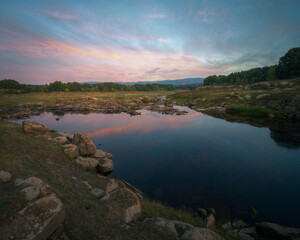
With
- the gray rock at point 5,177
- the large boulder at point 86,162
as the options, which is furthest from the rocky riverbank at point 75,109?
the gray rock at point 5,177

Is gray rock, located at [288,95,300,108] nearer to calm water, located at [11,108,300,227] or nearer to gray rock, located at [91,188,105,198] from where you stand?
calm water, located at [11,108,300,227]

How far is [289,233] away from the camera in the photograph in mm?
9094

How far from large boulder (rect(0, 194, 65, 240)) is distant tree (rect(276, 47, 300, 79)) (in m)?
122

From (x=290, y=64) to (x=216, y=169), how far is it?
109 meters

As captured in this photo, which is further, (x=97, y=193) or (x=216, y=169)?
(x=216, y=169)

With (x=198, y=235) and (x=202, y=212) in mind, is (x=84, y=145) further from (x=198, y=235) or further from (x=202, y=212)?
(x=198, y=235)

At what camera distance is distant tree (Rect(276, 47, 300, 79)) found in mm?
81812

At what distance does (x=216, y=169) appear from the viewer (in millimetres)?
18766

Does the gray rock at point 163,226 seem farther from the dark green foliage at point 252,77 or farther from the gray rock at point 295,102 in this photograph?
the dark green foliage at point 252,77

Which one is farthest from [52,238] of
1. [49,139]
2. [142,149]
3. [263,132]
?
[263,132]

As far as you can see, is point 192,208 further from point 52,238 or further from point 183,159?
point 52,238

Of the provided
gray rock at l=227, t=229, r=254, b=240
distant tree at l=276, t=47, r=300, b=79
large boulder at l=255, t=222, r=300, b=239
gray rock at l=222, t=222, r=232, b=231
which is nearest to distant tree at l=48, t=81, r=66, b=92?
gray rock at l=222, t=222, r=232, b=231

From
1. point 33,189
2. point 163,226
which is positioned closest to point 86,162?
point 33,189

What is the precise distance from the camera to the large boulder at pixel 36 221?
192 inches
